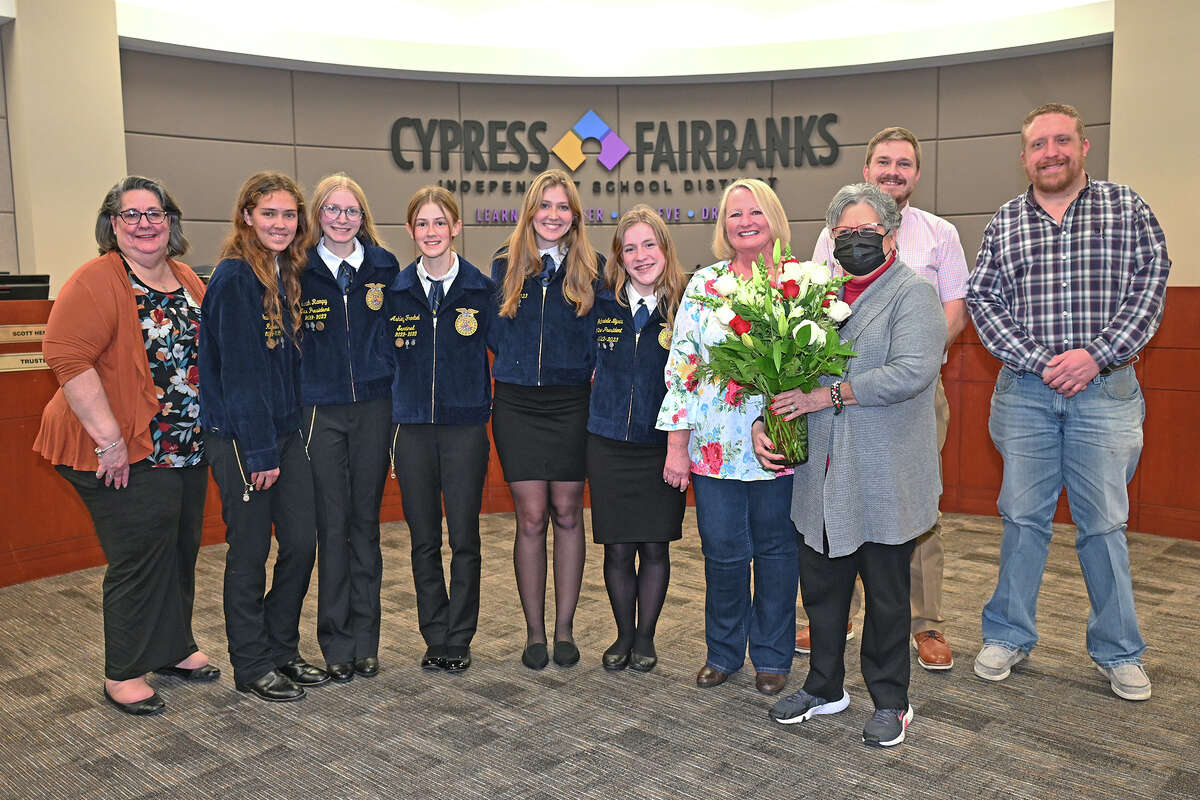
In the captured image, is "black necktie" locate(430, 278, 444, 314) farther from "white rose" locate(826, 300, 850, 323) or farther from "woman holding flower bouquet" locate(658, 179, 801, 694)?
"white rose" locate(826, 300, 850, 323)

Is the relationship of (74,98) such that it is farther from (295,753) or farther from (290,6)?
(295,753)

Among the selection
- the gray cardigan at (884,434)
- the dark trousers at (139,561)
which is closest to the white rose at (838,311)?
the gray cardigan at (884,434)

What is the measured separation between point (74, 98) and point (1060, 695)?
23.5 feet

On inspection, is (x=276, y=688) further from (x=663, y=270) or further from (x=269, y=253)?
(x=663, y=270)

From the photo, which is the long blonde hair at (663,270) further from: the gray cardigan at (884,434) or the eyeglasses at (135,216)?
the eyeglasses at (135,216)

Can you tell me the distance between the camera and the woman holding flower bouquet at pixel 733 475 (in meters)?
3.18

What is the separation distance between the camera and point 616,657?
3596mm

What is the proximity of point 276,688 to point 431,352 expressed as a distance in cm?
131

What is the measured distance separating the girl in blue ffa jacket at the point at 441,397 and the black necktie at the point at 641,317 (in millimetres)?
551

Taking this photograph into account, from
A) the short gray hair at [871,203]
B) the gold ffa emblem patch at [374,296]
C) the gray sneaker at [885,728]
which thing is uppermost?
the short gray hair at [871,203]

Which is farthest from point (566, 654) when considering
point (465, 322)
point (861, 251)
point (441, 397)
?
point (861, 251)

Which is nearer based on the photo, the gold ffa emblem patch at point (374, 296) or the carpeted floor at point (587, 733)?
the carpeted floor at point (587, 733)

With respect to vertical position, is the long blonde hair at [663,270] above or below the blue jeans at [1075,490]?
above

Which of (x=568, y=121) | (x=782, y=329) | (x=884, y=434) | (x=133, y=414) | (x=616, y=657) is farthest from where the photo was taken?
(x=568, y=121)
